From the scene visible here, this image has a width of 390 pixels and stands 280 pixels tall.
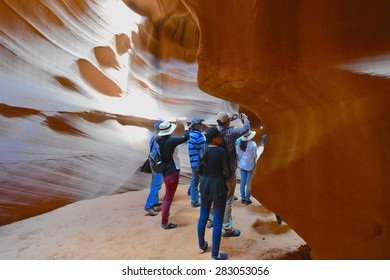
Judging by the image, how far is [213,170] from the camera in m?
2.20

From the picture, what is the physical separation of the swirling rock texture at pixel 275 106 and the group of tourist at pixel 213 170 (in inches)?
12.5

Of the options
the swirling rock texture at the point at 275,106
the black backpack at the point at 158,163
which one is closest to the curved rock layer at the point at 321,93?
the swirling rock texture at the point at 275,106

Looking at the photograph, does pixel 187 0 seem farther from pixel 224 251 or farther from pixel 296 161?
pixel 224 251

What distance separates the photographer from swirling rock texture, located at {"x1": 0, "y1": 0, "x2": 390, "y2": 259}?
154cm

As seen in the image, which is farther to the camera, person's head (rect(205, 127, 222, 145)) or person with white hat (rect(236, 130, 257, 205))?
person with white hat (rect(236, 130, 257, 205))

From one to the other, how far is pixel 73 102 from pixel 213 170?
10.6ft

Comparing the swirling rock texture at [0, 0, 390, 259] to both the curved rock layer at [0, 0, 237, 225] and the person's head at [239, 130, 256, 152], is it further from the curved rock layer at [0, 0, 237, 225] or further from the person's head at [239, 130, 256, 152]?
the person's head at [239, 130, 256, 152]

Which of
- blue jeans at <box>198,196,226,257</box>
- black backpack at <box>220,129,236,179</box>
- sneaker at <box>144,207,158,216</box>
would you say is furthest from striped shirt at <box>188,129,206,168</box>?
sneaker at <box>144,207,158,216</box>

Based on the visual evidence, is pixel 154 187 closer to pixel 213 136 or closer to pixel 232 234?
pixel 232 234

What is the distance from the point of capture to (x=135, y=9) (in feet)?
21.0

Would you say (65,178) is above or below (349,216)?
below

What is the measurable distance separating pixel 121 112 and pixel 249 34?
13.2 feet

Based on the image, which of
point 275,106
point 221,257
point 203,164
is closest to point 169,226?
point 221,257

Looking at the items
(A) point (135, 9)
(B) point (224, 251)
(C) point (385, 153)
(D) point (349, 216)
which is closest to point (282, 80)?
(C) point (385, 153)
